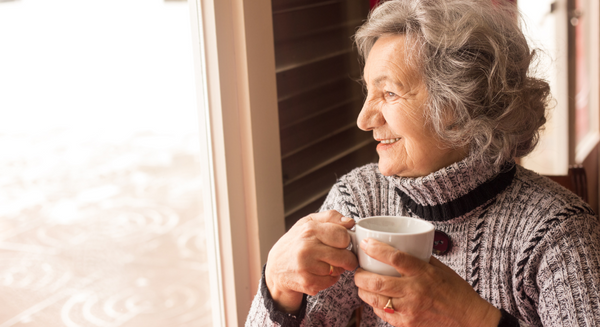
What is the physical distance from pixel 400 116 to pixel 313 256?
1.38 feet

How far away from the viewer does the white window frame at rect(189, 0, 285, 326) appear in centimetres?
131

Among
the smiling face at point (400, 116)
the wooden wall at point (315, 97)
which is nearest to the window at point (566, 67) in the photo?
the wooden wall at point (315, 97)

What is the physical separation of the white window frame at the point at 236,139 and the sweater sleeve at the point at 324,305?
0.83 feet

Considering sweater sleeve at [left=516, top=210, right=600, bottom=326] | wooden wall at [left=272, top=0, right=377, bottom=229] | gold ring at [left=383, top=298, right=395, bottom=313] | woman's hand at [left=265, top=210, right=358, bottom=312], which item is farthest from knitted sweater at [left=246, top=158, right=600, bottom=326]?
wooden wall at [left=272, top=0, right=377, bottom=229]

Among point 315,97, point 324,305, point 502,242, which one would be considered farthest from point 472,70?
point 315,97

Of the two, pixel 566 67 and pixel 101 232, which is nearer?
pixel 101 232

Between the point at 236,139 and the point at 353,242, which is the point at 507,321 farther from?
the point at 236,139

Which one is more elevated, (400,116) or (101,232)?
(400,116)

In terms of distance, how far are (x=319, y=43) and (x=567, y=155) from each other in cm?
255

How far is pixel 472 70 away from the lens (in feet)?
3.55

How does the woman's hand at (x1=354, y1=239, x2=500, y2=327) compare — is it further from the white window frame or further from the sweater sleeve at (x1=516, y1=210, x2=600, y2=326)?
the white window frame

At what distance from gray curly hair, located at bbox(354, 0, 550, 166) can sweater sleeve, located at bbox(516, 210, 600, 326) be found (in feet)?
0.67

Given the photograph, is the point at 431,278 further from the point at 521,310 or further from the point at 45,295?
the point at 45,295

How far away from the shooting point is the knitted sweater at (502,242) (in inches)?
38.6
